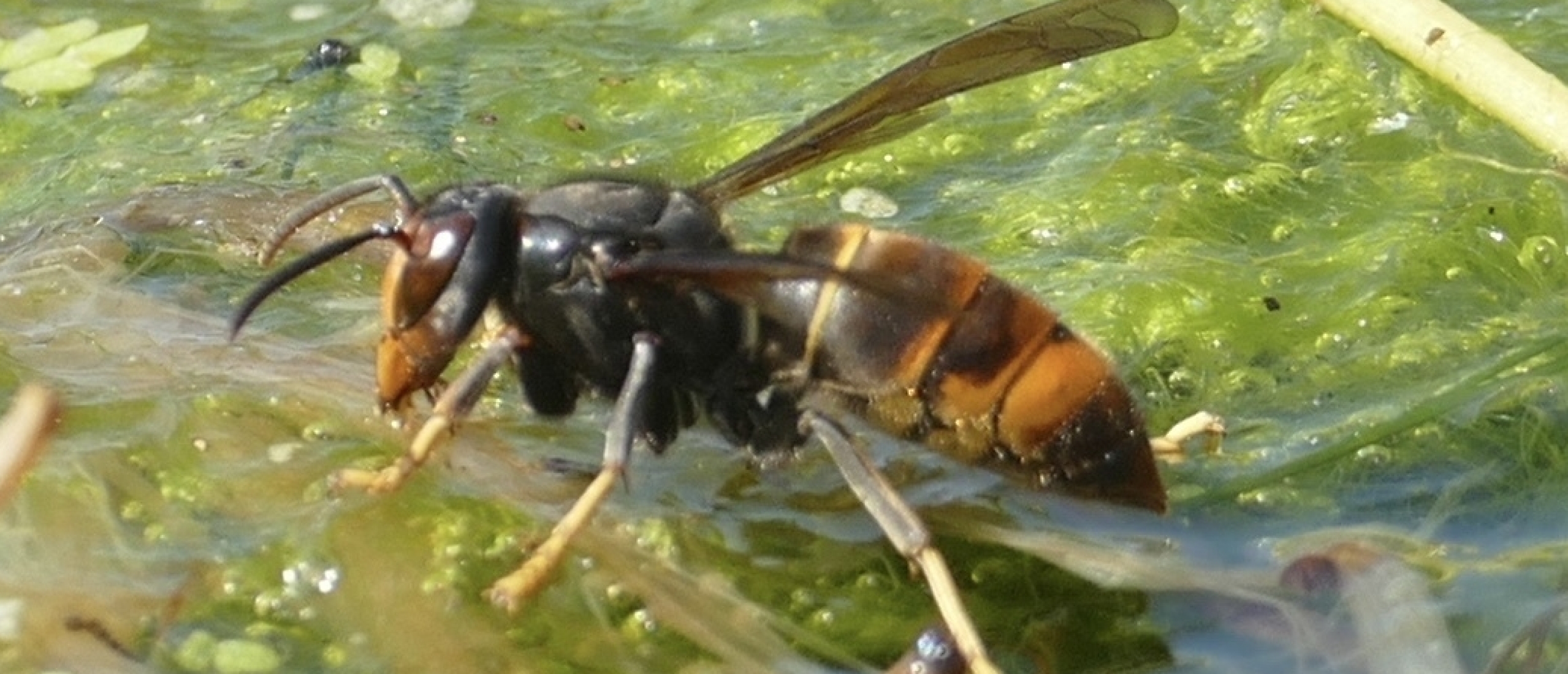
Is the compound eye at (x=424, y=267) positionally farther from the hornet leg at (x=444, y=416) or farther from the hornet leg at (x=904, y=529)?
the hornet leg at (x=904, y=529)

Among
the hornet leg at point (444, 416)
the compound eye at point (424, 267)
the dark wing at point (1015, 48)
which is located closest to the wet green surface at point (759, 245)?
the hornet leg at point (444, 416)

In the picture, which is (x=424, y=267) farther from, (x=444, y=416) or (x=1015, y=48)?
(x=1015, y=48)

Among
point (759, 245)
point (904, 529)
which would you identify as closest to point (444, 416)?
point (904, 529)

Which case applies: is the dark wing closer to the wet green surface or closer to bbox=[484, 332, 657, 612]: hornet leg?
bbox=[484, 332, 657, 612]: hornet leg

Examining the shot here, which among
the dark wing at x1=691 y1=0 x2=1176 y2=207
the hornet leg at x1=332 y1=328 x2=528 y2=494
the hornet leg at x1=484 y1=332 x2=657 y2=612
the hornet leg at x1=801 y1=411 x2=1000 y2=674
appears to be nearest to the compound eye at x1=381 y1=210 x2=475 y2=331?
the hornet leg at x1=332 y1=328 x2=528 y2=494

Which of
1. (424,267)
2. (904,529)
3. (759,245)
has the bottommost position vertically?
(759,245)

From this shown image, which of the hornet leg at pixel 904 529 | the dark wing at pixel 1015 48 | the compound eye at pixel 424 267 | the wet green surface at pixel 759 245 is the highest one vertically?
the dark wing at pixel 1015 48
